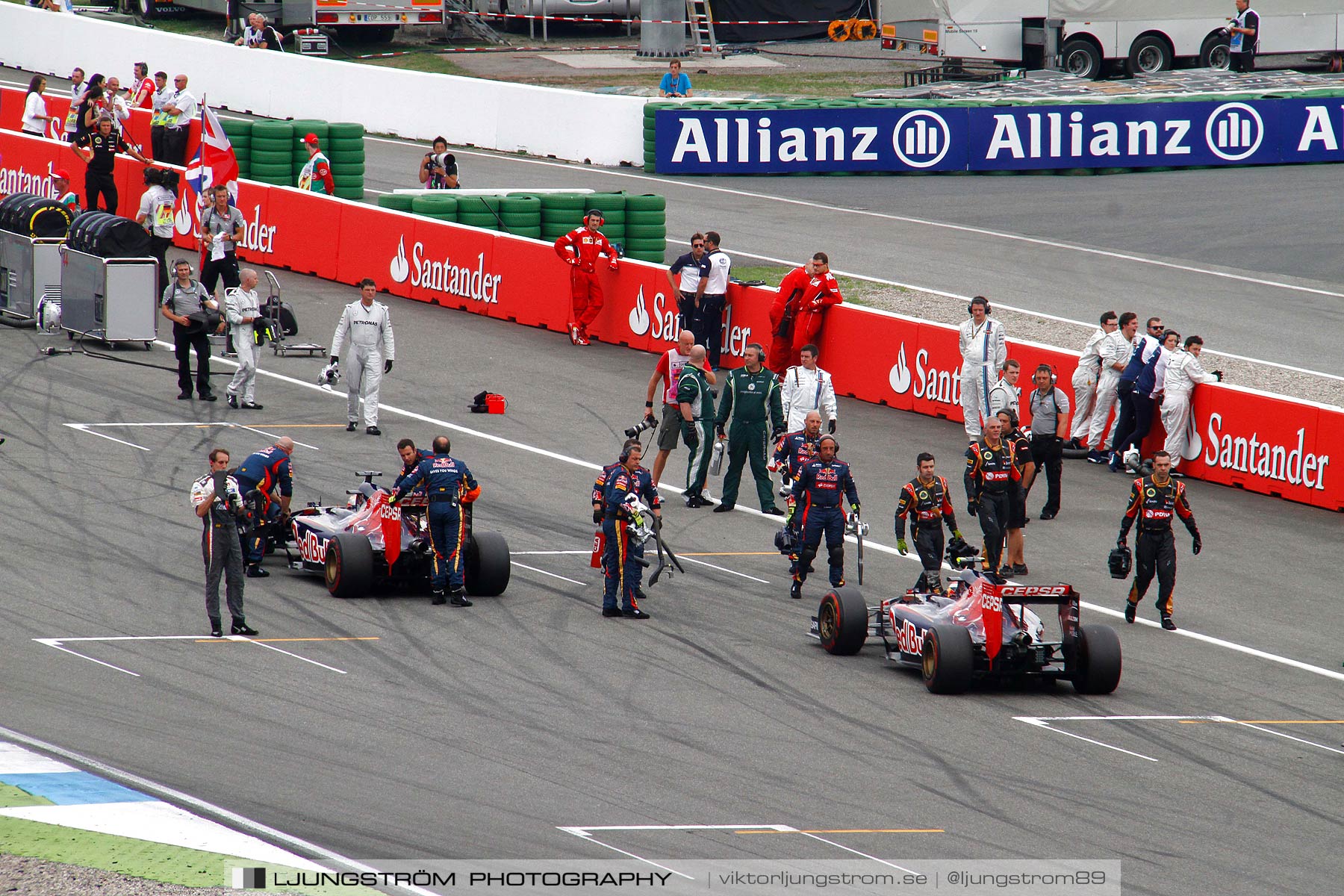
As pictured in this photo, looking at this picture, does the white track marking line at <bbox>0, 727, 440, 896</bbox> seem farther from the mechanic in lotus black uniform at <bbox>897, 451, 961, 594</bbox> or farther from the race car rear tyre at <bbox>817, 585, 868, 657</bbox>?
the mechanic in lotus black uniform at <bbox>897, 451, 961, 594</bbox>

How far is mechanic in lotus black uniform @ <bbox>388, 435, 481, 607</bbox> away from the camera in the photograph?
1586 centimetres

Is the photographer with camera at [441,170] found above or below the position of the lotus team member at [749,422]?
above

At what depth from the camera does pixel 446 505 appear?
52.0 feet

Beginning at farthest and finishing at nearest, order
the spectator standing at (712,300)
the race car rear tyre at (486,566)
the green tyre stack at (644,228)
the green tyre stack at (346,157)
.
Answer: the green tyre stack at (346,157) < the green tyre stack at (644,228) < the spectator standing at (712,300) < the race car rear tyre at (486,566)

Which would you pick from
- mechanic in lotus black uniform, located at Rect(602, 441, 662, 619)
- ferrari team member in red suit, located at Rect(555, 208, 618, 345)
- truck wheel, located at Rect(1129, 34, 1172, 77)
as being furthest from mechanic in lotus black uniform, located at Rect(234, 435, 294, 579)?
truck wheel, located at Rect(1129, 34, 1172, 77)

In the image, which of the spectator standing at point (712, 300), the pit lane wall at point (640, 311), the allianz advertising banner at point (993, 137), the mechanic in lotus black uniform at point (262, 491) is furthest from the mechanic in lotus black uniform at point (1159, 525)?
the allianz advertising banner at point (993, 137)

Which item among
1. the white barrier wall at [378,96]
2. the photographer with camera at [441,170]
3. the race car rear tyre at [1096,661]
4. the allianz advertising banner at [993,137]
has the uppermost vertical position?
the white barrier wall at [378,96]

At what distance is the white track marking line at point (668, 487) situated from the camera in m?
15.9

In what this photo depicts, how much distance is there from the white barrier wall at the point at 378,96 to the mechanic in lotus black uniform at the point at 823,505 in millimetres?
21512

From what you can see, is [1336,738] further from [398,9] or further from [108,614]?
[398,9]

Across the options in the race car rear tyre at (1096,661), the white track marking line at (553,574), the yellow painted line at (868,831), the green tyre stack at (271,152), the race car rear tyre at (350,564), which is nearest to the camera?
Answer: the yellow painted line at (868,831)

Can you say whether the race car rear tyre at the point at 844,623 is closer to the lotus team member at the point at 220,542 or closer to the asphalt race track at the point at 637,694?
the asphalt race track at the point at 637,694

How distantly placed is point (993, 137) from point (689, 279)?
14577 mm

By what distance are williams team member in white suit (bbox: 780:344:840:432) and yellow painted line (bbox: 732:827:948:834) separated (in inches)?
338
